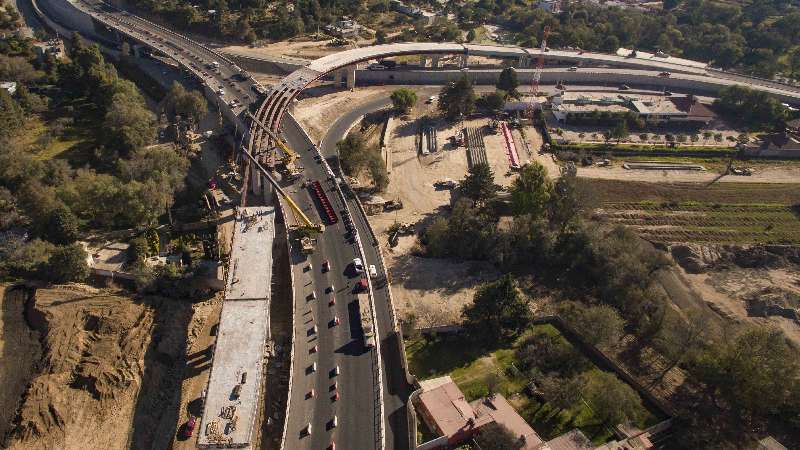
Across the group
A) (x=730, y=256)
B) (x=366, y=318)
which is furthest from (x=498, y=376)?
(x=730, y=256)

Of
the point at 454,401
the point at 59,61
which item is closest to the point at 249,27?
the point at 59,61

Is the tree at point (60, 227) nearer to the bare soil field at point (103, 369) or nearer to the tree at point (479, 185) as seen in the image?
the bare soil field at point (103, 369)

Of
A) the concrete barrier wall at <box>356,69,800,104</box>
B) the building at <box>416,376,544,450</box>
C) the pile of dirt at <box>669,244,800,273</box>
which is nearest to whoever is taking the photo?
the building at <box>416,376,544,450</box>

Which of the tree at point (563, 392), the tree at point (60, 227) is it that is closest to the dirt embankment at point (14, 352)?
A: the tree at point (60, 227)

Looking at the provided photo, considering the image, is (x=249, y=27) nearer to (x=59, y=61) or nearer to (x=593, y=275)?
(x=59, y=61)

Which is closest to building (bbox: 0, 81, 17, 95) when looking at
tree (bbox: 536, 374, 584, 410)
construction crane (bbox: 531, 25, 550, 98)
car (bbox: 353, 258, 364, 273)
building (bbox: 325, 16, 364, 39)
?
building (bbox: 325, 16, 364, 39)

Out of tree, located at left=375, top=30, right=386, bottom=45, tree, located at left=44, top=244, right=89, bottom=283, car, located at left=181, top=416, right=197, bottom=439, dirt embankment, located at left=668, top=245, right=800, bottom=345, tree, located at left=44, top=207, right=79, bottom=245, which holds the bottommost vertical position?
car, located at left=181, top=416, right=197, bottom=439

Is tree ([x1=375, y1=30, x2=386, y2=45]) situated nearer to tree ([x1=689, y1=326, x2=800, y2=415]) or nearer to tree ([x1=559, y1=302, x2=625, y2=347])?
tree ([x1=559, y1=302, x2=625, y2=347])
